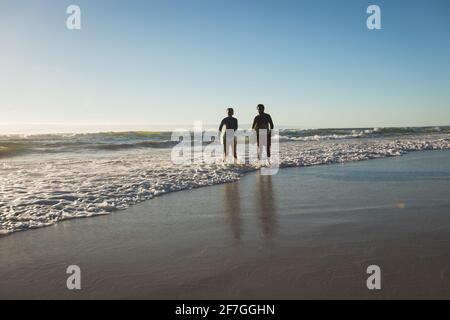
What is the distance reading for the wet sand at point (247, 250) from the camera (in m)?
3.10

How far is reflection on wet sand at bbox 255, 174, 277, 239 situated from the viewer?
4807mm

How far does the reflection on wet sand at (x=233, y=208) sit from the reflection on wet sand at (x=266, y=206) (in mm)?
326

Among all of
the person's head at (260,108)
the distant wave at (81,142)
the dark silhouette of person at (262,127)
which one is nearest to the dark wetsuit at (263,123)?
the dark silhouette of person at (262,127)

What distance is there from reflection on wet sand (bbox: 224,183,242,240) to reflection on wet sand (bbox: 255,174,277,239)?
33 centimetres

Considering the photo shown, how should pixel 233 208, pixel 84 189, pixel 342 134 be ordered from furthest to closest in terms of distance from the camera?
pixel 342 134 → pixel 84 189 → pixel 233 208

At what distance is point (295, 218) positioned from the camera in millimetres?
5383

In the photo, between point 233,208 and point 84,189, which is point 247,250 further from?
point 84,189

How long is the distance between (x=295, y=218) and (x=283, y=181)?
149 inches

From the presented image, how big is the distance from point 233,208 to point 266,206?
1.88 feet

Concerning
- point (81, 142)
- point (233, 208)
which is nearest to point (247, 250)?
point (233, 208)

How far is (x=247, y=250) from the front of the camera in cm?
401

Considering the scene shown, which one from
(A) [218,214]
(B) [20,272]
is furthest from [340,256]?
(B) [20,272]

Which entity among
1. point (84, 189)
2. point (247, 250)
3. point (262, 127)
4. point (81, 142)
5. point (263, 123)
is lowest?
point (247, 250)

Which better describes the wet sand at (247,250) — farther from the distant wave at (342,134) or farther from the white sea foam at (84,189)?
the distant wave at (342,134)
